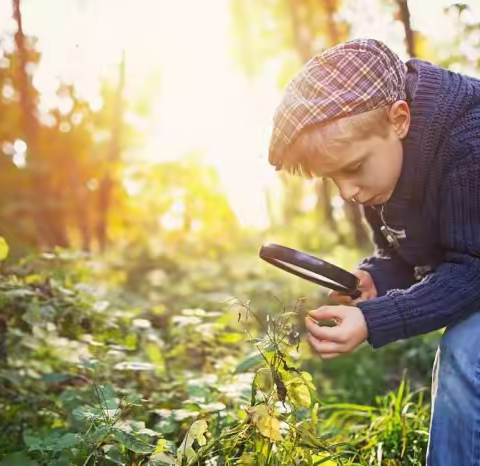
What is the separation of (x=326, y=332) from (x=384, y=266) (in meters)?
0.68

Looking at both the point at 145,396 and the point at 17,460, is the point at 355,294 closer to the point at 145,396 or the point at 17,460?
the point at 145,396

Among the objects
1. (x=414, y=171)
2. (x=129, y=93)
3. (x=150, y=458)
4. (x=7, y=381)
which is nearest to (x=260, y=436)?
(x=150, y=458)

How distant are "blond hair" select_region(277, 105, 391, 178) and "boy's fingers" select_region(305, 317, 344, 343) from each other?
46cm

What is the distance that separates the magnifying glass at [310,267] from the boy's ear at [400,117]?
1.41 ft

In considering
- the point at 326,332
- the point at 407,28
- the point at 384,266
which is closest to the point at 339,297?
the point at 384,266

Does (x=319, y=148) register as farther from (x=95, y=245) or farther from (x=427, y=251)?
(x=95, y=245)

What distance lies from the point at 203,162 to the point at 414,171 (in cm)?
930

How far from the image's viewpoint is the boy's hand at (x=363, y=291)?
2.28m

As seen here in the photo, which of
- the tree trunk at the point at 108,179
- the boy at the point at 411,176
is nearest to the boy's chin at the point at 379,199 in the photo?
the boy at the point at 411,176

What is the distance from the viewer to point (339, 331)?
70.5 inches

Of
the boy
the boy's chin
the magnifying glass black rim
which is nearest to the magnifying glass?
the magnifying glass black rim

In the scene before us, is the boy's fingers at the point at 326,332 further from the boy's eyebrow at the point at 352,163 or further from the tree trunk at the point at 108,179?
the tree trunk at the point at 108,179

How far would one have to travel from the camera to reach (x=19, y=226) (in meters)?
7.86

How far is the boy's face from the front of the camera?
193 centimetres
